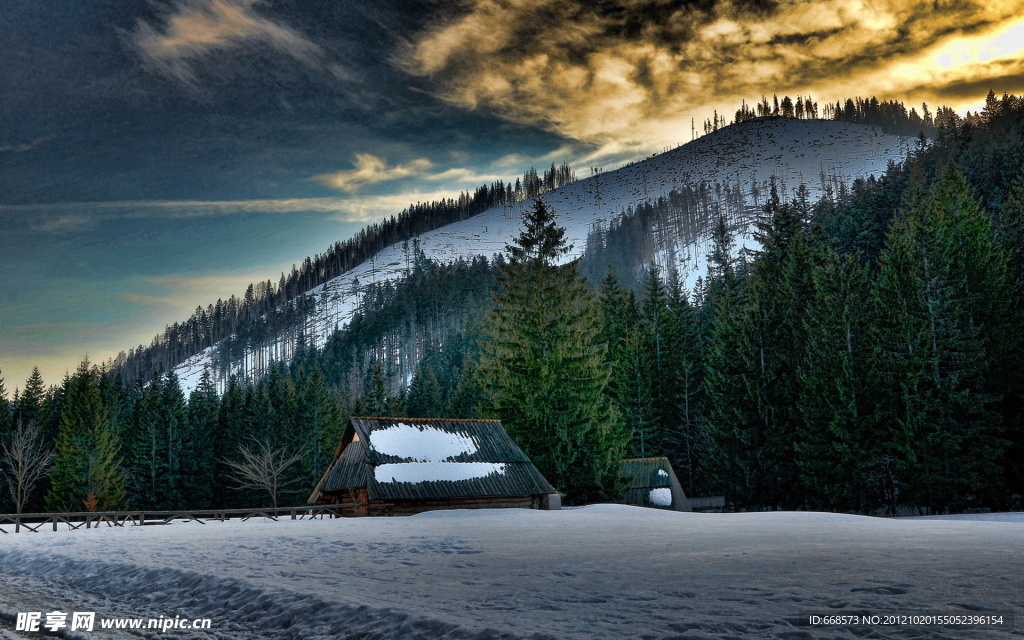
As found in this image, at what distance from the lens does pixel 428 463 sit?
34938 millimetres

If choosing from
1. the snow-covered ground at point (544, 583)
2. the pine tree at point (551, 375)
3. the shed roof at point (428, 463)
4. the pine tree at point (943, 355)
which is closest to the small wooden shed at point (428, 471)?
the shed roof at point (428, 463)

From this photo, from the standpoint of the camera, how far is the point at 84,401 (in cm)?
6856

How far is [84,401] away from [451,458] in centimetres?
5185

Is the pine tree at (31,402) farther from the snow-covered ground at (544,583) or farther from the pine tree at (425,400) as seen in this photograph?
the snow-covered ground at (544,583)

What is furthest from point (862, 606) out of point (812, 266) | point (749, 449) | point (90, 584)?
point (812, 266)

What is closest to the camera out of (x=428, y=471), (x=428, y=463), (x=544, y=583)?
(x=544, y=583)

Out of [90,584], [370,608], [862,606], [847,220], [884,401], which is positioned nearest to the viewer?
[862,606]

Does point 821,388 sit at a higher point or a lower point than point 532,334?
lower

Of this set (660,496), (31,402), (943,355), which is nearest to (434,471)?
(660,496)

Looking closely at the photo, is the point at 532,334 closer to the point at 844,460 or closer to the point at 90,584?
the point at 844,460

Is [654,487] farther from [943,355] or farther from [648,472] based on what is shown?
[943,355]

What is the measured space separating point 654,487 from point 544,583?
39.0 metres

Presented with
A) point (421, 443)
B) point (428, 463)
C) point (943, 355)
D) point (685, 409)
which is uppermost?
point (943, 355)

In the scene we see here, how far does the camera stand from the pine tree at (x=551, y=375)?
43.5m
